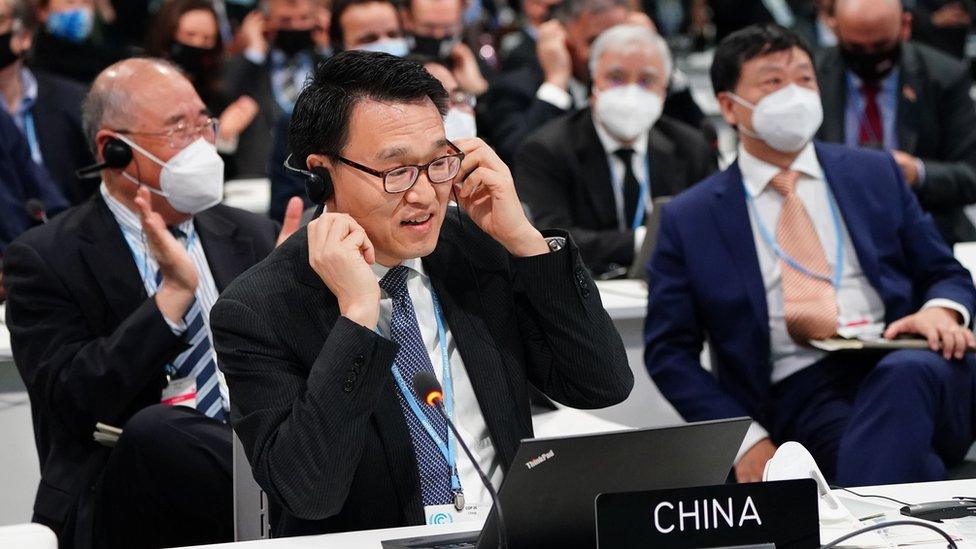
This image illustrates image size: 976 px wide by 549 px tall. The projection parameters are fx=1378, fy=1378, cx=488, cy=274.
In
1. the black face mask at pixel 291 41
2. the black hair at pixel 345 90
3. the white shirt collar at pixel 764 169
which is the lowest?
the black face mask at pixel 291 41

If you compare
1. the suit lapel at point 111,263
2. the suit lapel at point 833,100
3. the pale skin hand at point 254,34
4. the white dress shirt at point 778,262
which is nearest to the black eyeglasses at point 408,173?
the suit lapel at point 111,263

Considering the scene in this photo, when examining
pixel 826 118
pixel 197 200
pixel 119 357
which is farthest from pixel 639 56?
pixel 119 357

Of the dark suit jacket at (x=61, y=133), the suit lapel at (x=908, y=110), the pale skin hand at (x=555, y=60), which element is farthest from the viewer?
the pale skin hand at (x=555, y=60)

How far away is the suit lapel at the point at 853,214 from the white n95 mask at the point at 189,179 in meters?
1.57

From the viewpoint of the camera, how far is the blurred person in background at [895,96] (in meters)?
5.04

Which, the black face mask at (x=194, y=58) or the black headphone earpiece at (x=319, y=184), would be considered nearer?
the black headphone earpiece at (x=319, y=184)

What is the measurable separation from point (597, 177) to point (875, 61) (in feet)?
4.00

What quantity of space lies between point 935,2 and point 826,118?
9.36 ft

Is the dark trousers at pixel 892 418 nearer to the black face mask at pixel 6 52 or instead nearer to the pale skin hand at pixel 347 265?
the pale skin hand at pixel 347 265

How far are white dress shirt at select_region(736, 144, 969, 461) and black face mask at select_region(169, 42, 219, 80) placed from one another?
3487 millimetres

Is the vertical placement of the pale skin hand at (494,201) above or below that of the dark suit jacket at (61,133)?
above

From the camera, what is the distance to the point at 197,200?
10.6ft

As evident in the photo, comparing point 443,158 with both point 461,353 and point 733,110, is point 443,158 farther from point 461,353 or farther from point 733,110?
point 733,110

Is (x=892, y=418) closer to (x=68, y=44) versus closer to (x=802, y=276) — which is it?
(x=802, y=276)
